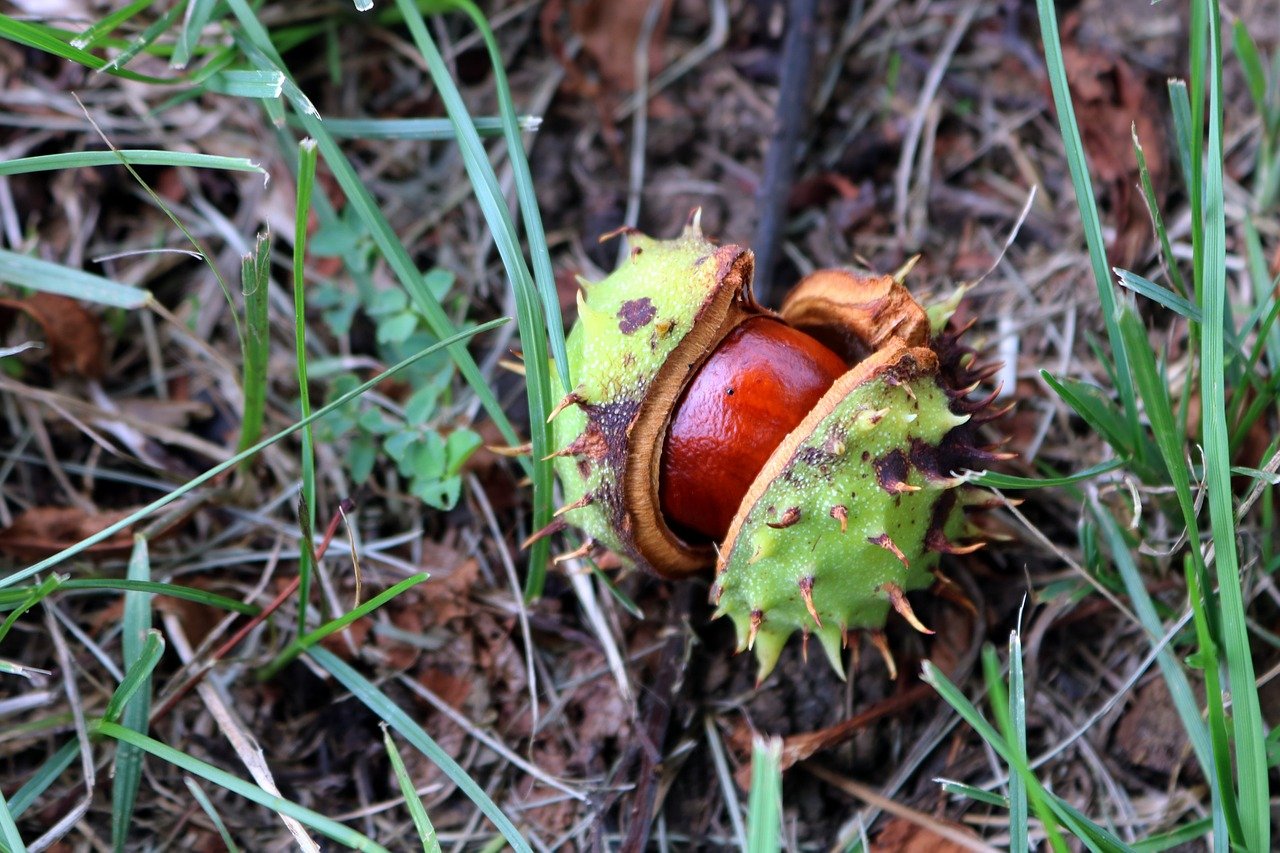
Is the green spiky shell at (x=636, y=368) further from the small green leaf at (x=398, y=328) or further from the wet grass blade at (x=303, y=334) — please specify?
the small green leaf at (x=398, y=328)

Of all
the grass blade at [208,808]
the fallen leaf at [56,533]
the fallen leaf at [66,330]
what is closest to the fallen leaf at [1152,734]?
the grass blade at [208,808]

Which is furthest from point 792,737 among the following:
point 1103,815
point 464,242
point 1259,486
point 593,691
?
point 464,242

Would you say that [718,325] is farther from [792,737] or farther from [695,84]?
[695,84]

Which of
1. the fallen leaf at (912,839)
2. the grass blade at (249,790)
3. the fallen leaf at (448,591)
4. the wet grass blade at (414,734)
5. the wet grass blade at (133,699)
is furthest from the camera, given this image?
the fallen leaf at (448,591)

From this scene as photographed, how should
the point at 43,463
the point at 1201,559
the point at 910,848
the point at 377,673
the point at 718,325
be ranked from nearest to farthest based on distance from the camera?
1. the point at 1201,559
2. the point at 718,325
3. the point at 910,848
4. the point at 377,673
5. the point at 43,463

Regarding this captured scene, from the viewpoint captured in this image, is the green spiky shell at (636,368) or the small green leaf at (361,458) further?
the small green leaf at (361,458)

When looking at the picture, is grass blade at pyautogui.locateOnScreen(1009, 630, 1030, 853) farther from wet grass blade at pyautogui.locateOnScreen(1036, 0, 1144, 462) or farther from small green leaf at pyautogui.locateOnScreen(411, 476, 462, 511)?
small green leaf at pyautogui.locateOnScreen(411, 476, 462, 511)

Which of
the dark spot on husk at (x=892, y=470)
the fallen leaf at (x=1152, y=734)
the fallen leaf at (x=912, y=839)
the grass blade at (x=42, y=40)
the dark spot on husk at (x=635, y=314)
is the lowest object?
the fallen leaf at (x=912, y=839)

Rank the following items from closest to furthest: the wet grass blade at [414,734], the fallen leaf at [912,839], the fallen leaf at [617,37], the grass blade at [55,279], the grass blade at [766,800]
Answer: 1. the grass blade at [766,800]
2. the wet grass blade at [414,734]
3. the fallen leaf at [912,839]
4. the grass blade at [55,279]
5. the fallen leaf at [617,37]
